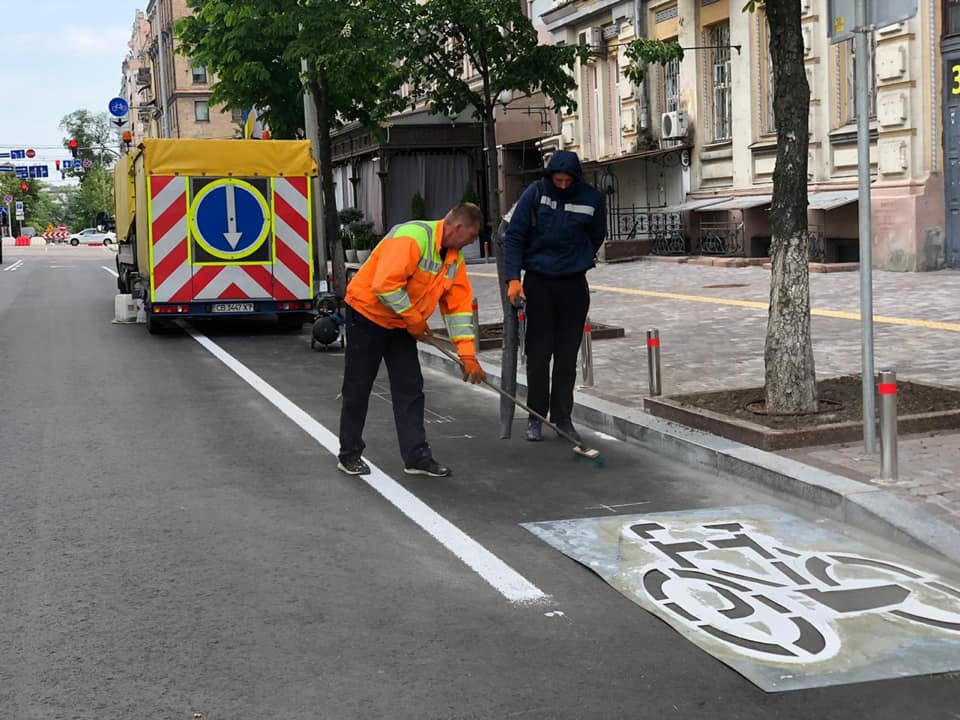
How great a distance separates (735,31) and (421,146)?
49.7ft

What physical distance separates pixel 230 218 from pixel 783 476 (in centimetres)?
1182

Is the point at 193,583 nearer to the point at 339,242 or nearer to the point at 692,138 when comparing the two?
the point at 339,242

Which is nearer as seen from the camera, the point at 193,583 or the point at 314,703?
the point at 314,703

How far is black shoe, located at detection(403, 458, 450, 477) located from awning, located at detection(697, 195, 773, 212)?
16.4 metres

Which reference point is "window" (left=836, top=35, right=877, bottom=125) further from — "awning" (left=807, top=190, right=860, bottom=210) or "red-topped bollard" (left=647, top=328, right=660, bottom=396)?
"red-topped bollard" (left=647, top=328, right=660, bottom=396)

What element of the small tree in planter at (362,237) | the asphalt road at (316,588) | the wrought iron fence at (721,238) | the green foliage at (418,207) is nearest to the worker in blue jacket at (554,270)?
the asphalt road at (316,588)

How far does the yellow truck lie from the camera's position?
17359 mm

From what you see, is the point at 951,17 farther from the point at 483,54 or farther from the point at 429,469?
the point at 429,469

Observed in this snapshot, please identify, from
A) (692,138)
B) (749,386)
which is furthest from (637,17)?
(749,386)

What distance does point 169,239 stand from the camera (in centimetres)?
1734

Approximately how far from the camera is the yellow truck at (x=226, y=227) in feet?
57.0

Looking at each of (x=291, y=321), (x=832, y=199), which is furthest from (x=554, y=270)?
(x=832, y=199)

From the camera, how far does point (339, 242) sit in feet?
76.2

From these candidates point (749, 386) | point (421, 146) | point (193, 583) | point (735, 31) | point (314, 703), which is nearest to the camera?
point (314, 703)
